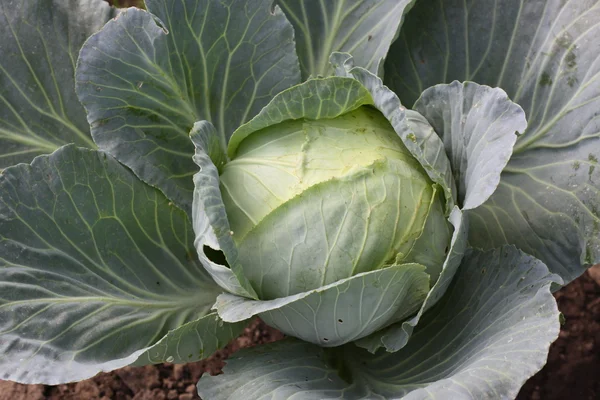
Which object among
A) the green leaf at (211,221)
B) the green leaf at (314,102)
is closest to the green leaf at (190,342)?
the green leaf at (211,221)

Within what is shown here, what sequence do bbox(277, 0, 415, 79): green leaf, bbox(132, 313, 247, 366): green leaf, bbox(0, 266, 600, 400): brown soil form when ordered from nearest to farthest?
bbox(132, 313, 247, 366): green leaf
bbox(277, 0, 415, 79): green leaf
bbox(0, 266, 600, 400): brown soil

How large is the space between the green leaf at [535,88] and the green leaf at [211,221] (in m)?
0.63

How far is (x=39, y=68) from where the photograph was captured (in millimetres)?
1588

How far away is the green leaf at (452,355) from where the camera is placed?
112cm

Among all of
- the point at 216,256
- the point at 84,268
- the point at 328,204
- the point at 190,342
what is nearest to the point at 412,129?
the point at 328,204

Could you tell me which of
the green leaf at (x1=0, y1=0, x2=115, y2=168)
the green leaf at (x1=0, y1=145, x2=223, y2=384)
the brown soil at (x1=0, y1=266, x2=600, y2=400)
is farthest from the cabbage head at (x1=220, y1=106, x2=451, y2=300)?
the brown soil at (x1=0, y1=266, x2=600, y2=400)

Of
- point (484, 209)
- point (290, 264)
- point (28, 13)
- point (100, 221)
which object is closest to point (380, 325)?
point (290, 264)

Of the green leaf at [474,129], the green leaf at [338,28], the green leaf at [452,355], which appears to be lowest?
the green leaf at [452,355]

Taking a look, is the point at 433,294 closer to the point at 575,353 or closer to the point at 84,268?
the point at 84,268

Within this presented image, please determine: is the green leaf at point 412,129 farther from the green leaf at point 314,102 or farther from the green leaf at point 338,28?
the green leaf at point 338,28

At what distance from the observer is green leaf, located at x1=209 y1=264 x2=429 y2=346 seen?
48.1 inches

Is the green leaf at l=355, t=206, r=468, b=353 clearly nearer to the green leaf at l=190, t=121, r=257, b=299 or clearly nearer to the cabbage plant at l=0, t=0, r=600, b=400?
the cabbage plant at l=0, t=0, r=600, b=400

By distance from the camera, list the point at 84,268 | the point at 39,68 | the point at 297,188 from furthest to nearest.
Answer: the point at 39,68 → the point at 84,268 → the point at 297,188

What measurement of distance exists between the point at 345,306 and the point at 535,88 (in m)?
0.74
